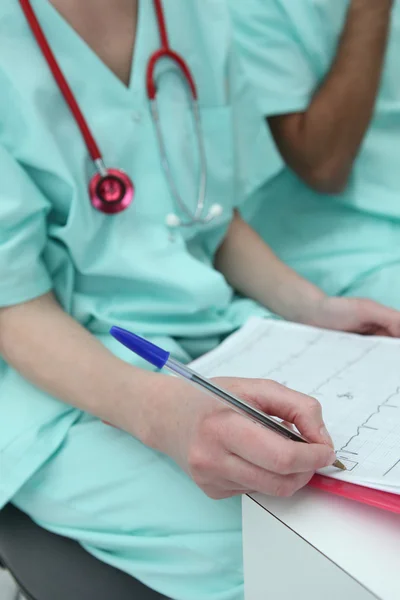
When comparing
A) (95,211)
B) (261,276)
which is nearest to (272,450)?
(95,211)

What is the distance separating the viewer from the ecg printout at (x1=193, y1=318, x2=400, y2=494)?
1.55 feet

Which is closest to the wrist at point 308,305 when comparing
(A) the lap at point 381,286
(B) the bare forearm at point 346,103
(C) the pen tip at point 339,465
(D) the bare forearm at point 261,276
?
(D) the bare forearm at point 261,276

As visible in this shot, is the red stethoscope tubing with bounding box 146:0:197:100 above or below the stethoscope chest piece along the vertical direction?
above

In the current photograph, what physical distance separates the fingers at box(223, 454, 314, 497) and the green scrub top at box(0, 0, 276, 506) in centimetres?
27

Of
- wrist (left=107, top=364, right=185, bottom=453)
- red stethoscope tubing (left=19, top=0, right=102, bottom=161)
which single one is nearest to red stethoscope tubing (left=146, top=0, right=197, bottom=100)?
red stethoscope tubing (left=19, top=0, right=102, bottom=161)

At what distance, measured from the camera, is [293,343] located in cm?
73

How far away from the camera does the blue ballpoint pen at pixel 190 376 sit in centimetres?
43

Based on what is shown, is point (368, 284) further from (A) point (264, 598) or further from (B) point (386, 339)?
(A) point (264, 598)

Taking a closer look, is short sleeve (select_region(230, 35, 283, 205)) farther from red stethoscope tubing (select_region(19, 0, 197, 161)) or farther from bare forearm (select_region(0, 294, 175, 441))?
bare forearm (select_region(0, 294, 175, 441))

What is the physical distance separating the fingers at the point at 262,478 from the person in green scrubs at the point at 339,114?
1.76 feet

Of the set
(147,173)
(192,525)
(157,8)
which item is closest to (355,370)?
(192,525)

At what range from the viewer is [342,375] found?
627 mm

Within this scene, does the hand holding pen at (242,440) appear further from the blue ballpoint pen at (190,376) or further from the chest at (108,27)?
the chest at (108,27)

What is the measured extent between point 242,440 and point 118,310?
1.10ft
